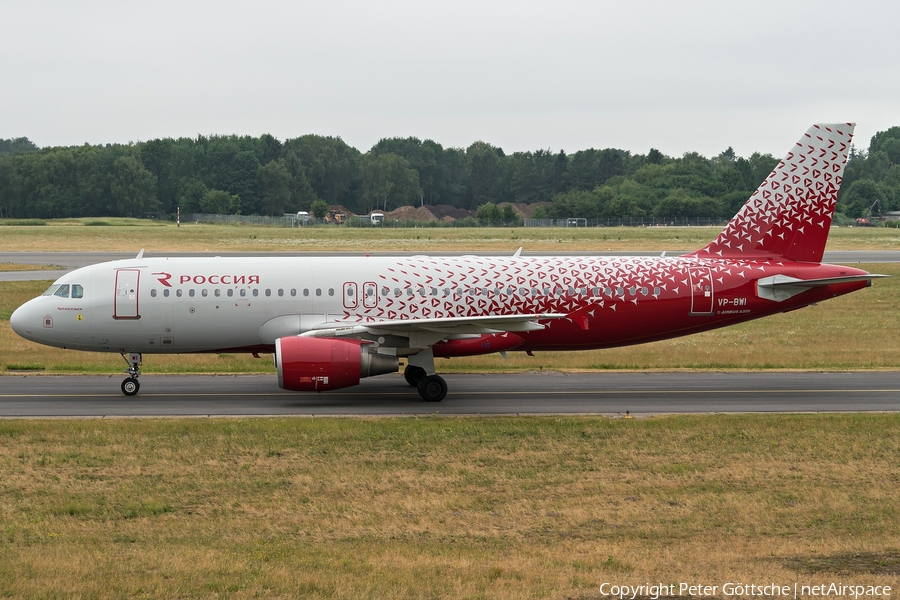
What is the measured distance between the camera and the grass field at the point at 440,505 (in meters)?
12.6

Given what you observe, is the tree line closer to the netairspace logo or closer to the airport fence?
the airport fence

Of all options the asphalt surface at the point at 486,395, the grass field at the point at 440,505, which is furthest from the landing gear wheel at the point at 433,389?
the grass field at the point at 440,505

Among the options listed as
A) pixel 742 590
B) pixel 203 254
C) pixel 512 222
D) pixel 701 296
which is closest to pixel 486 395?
pixel 701 296

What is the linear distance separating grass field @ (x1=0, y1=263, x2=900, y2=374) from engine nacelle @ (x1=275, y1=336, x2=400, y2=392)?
771cm

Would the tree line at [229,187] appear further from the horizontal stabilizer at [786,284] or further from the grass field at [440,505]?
the grass field at [440,505]

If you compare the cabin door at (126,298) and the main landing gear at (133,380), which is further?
the main landing gear at (133,380)

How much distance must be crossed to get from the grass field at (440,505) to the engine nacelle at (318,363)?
6.01 ft

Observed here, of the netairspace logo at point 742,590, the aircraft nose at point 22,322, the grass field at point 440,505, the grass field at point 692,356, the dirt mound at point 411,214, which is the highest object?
the dirt mound at point 411,214

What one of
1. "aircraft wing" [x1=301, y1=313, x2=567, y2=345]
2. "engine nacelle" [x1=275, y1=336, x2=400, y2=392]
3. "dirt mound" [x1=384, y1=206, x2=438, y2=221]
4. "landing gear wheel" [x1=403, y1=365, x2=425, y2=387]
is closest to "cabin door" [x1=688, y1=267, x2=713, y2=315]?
"aircraft wing" [x1=301, y1=313, x2=567, y2=345]

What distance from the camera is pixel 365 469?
19156mm

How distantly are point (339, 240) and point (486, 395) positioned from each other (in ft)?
254

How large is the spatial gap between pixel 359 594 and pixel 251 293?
55.6ft

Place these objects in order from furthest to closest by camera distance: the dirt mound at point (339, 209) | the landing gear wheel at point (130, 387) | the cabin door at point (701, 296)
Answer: the dirt mound at point (339, 209)
the cabin door at point (701, 296)
the landing gear wheel at point (130, 387)

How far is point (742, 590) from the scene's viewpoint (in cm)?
1198
